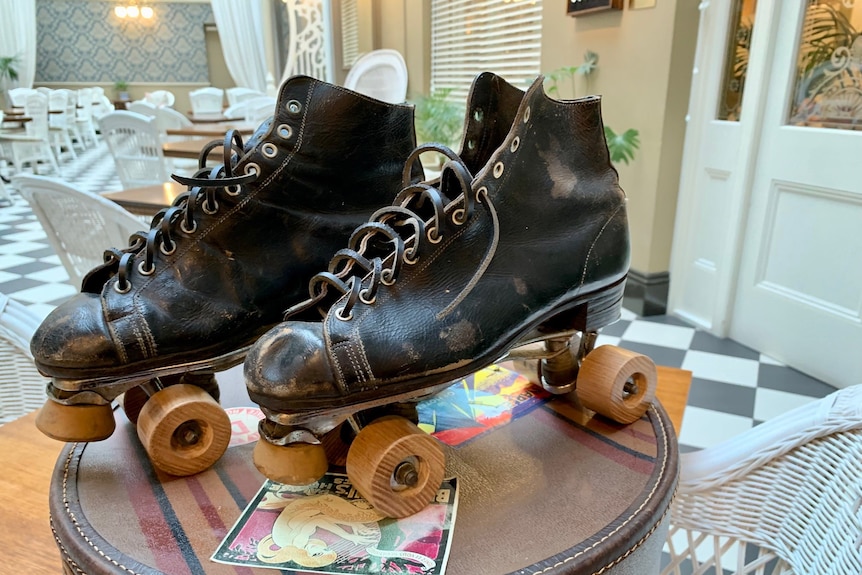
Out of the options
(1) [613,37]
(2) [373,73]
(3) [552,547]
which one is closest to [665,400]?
(3) [552,547]

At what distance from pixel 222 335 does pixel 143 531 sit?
0.56 feet

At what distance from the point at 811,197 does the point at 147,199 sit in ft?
6.80

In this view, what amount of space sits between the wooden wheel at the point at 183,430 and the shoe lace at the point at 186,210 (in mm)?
116

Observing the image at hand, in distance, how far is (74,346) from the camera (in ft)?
1.59

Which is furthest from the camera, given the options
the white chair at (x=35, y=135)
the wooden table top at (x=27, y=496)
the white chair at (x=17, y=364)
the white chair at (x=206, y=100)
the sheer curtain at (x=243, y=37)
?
the sheer curtain at (x=243, y=37)

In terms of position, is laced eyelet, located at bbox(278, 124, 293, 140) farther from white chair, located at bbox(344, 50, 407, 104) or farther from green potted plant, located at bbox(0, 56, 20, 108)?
green potted plant, located at bbox(0, 56, 20, 108)

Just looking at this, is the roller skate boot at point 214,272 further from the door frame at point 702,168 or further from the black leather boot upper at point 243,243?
the door frame at point 702,168

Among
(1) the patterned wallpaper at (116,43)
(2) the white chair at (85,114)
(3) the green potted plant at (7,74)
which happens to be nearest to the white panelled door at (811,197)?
(2) the white chair at (85,114)

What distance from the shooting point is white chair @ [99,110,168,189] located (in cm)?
287

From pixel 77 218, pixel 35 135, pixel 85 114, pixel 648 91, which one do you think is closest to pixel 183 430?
pixel 77 218

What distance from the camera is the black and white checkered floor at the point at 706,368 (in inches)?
65.2

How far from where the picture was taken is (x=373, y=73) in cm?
374

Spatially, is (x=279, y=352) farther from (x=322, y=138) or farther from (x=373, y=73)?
(x=373, y=73)

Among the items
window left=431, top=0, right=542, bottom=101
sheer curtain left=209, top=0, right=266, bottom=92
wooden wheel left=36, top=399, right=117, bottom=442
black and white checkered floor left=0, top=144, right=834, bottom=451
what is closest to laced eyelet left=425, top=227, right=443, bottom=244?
wooden wheel left=36, top=399, right=117, bottom=442
